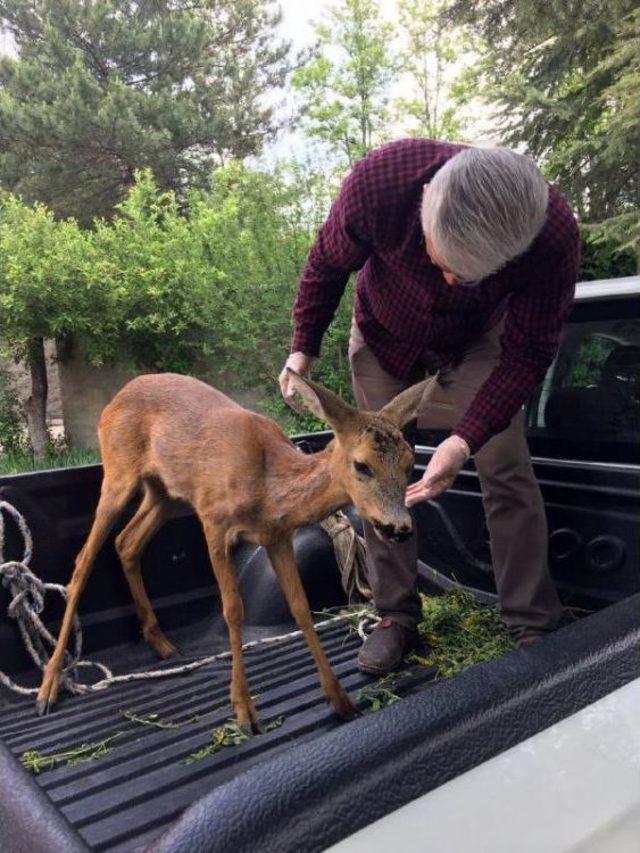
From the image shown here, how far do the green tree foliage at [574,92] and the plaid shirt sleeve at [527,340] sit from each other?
6.01m

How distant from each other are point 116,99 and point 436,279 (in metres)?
11.8

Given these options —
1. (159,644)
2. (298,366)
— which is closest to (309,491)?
(298,366)

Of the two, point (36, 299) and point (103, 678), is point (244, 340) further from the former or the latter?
point (103, 678)

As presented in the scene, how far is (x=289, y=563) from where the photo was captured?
2.44 m

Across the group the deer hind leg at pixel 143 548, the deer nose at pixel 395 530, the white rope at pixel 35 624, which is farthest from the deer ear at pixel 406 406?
the white rope at pixel 35 624

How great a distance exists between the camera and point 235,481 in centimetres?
238

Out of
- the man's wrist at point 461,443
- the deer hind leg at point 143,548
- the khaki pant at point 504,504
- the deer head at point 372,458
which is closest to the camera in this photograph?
the deer head at point 372,458

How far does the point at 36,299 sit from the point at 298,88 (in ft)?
24.5

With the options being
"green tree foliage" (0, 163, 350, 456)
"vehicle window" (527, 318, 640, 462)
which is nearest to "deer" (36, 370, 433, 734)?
"vehicle window" (527, 318, 640, 462)

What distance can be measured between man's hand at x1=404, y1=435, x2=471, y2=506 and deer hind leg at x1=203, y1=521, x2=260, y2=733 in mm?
607

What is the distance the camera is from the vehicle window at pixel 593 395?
290 cm

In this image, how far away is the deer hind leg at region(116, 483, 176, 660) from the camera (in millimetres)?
3018

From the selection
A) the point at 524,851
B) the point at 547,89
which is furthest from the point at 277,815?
the point at 547,89

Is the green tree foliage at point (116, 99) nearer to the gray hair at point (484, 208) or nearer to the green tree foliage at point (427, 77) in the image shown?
A: the green tree foliage at point (427, 77)
